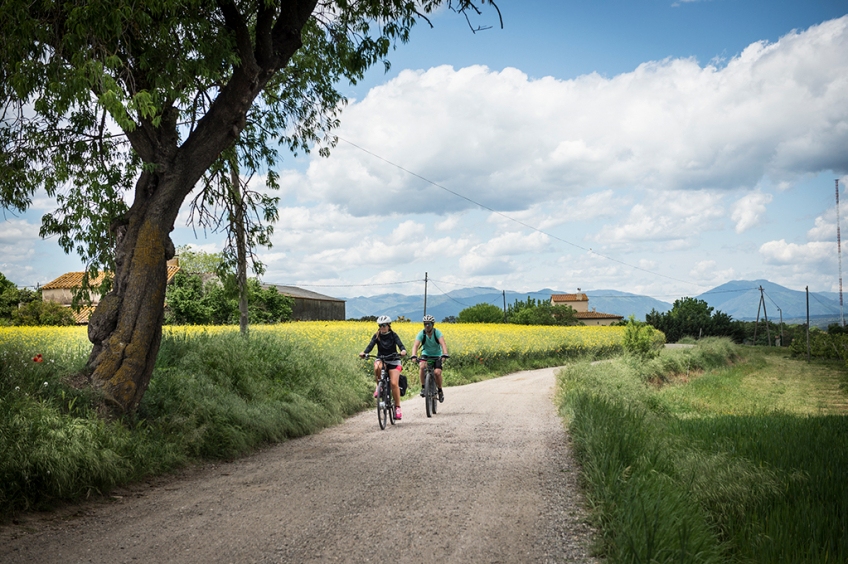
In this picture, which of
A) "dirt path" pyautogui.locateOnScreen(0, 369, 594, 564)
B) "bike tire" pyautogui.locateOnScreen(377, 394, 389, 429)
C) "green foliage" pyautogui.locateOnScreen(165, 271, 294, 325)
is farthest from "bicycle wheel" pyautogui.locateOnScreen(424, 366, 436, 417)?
"green foliage" pyautogui.locateOnScreen(165, 271, 294, 325)

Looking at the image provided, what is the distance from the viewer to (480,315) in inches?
2464

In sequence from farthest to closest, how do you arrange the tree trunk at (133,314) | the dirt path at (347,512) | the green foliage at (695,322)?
1. the green foliage at (695,322)
2. the tree trunk at (133,314)
3. the dirt path at (347,512)

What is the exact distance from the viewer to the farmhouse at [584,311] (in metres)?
98.9

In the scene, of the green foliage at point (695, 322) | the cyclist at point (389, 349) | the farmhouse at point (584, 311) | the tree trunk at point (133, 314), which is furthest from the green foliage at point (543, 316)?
the tree trunk at point (133, 314)

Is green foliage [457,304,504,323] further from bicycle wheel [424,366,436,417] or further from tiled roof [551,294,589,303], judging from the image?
tiled roof [551,294,589,303]

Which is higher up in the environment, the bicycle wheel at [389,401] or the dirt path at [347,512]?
the bicycle wheel at [389,401]

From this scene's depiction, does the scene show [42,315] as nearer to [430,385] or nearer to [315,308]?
[315,308]

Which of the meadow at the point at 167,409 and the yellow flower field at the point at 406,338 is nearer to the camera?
the meadow at the point at 167,409

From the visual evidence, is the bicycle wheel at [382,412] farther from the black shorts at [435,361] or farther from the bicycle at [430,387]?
the black shorts at [435,361]

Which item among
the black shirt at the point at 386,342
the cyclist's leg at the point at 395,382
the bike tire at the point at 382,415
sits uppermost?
Result: the black shirt at the point at 386,342

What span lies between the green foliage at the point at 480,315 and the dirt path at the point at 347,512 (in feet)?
→ 172

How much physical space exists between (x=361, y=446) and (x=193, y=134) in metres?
5.60

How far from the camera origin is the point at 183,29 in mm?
9320

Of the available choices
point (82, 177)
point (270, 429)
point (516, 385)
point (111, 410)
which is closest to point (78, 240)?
point (82, 177)
